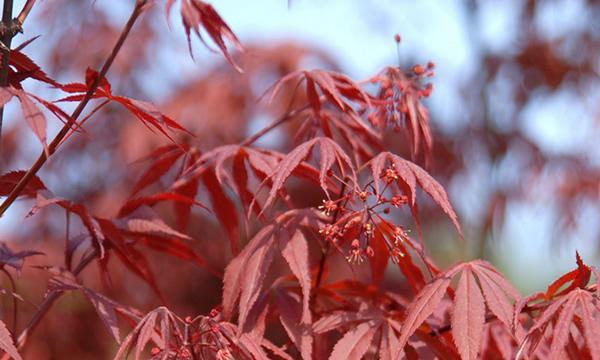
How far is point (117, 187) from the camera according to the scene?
2.69 meters

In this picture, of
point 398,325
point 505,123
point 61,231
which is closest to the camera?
point 398,325

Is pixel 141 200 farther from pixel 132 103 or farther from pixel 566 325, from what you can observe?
pixel 566 325

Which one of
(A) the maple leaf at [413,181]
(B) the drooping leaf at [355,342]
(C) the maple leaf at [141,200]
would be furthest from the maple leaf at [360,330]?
(C) the maple leaf at [141,200]

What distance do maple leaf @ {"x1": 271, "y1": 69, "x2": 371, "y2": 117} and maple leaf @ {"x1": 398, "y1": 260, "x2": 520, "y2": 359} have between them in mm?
230

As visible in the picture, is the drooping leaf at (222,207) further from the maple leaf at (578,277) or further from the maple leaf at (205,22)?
the maple leaf at (578,277)

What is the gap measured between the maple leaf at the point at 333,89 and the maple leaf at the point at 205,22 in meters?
0.14

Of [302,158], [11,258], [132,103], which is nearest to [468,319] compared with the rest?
[302,158]

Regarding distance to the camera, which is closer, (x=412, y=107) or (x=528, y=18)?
(x=412, y=107)

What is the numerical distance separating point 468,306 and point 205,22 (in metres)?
0.39

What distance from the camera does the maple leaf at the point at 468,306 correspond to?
738mm

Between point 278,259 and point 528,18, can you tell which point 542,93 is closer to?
point 528,18

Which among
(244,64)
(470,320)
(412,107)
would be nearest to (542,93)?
(244,64)

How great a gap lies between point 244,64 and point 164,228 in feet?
6.44

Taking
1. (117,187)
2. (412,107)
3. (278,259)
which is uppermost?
(412,107)
